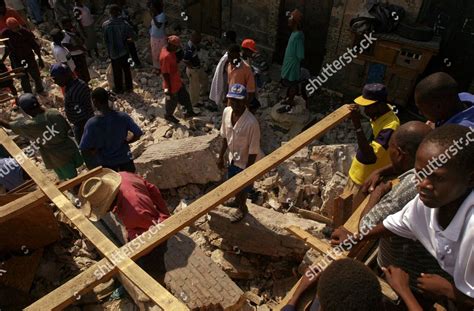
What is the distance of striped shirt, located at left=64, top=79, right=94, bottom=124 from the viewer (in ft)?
16.6

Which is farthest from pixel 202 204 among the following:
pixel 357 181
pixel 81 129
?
pixel 81 129

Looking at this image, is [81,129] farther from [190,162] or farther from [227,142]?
[227,142]

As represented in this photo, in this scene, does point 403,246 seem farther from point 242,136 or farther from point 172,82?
point 172,82

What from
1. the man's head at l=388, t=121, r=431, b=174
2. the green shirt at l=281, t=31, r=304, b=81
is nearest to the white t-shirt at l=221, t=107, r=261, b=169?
the man's head at l=388, t=121, r=431, b=174

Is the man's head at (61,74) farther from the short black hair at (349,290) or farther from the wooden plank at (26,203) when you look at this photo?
the short black hair at (349,290)

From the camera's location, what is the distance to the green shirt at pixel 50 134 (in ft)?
15.1

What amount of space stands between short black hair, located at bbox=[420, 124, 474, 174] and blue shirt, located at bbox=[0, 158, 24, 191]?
13.9ft

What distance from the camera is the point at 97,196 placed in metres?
3.24

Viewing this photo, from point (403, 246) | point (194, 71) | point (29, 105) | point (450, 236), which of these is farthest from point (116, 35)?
point (450, 236)

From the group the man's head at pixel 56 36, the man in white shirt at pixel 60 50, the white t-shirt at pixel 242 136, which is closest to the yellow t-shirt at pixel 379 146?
the white t-shirt at pixel 242 136

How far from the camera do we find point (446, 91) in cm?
283

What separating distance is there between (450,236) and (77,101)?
15.2 ft

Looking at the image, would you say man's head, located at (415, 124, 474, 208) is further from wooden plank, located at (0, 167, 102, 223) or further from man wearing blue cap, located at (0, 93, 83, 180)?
man wearing blue cap, located at (0, 93, 83, 180)

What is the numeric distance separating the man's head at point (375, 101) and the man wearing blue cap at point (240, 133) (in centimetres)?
118
